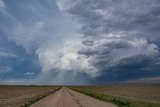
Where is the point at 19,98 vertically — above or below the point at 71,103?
above

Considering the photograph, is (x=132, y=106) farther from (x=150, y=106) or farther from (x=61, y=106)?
(x=61, y=106)

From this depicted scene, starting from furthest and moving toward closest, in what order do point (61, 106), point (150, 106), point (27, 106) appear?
1. point (27, 106)
2. point (61, 106)
3. point (150, 106)

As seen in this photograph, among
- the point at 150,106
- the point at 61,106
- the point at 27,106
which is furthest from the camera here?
the point at 27,106

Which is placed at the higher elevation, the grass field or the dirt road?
the grass field

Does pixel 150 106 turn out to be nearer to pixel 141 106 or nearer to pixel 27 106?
pixel 141 106

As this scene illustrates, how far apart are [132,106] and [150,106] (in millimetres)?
2278

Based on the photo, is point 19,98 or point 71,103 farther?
point 19,98

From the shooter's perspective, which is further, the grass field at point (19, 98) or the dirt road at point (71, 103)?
the grass field at point (19, 98)

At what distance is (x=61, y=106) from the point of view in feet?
115

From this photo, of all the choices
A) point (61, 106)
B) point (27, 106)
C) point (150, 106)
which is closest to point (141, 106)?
point (150, 106)

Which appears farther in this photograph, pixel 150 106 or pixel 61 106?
pixel 61 106

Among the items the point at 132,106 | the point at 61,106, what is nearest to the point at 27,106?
the point at 61,106

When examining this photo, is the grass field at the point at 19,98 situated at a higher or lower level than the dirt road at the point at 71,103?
higher

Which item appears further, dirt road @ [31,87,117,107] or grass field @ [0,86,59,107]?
grass field @ [0,86,59,107]
